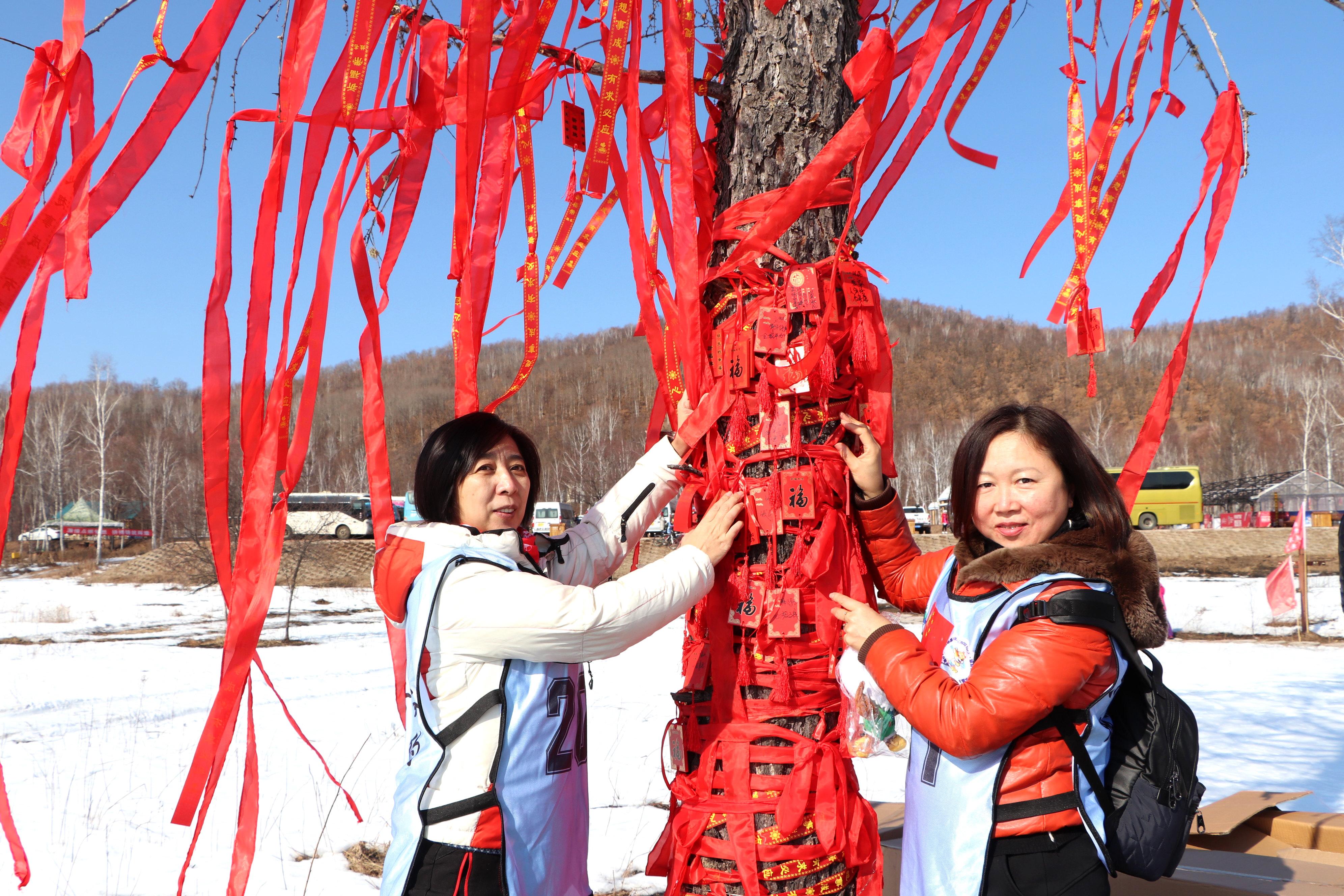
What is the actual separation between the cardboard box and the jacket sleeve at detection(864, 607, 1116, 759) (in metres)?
0.60

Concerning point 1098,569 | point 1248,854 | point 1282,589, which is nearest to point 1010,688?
point 1098,569

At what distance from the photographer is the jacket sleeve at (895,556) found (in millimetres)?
1969

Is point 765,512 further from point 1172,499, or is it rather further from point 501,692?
point 1172,499

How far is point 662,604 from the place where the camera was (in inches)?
69.1

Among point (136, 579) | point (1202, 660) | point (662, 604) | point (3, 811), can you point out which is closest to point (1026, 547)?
point (662, 604)

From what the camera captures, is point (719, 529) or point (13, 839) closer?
point (13, 839)

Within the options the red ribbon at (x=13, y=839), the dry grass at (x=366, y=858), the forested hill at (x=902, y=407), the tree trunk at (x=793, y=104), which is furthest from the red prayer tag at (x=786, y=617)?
the forested hill at (x=902, y=407)

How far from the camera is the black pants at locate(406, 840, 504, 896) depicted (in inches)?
64.9

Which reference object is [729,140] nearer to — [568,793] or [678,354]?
[678,354]

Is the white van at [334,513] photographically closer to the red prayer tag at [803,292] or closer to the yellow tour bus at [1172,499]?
the yellow tour bus at [1172,499]

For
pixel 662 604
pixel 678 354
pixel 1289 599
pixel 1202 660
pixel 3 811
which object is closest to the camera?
pixel 3 811

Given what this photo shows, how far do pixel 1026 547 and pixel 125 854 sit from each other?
13.0 feet

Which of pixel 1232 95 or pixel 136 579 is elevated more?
pixel 1232 95

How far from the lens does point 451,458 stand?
6.41 feet
